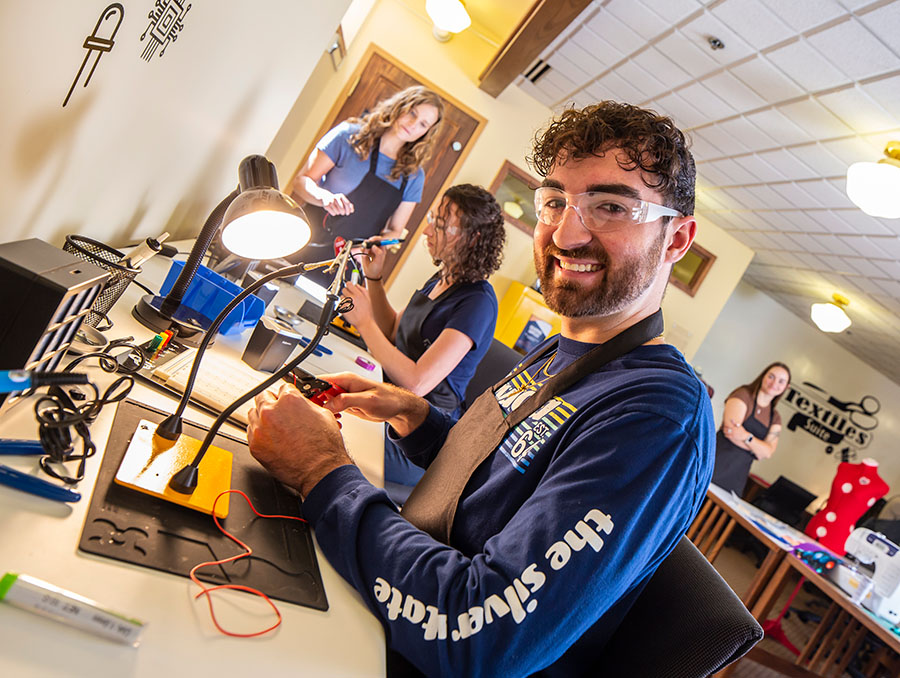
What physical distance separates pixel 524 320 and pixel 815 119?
2965 millimetres

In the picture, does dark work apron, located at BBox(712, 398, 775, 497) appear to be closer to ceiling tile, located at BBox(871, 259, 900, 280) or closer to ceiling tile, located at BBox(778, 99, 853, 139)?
ceiling tile, located at BBox(871, 259, 900, 280)

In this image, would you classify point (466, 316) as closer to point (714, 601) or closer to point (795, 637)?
point (714, 601)

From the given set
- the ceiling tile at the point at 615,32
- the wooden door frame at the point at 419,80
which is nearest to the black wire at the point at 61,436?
the ceiling tile at the point at 615,32

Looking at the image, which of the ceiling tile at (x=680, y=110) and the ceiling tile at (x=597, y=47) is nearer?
the ceiling tile at (x=597, y=47)

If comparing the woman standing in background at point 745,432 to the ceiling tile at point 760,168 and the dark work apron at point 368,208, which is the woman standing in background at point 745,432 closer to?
the ceiling tile at point 760,168

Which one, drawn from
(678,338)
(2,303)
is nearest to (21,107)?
(2,303)

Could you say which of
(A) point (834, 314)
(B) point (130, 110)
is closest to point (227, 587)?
(B) point (130, 110)

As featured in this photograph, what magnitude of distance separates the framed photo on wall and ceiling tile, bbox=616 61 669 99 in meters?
1.61

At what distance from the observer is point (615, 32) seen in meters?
3.62

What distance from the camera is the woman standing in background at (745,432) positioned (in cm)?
470

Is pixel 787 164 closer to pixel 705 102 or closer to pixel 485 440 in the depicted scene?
pixel 705 102

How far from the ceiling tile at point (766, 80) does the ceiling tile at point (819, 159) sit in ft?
1.57

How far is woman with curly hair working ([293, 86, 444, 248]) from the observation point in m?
3.23

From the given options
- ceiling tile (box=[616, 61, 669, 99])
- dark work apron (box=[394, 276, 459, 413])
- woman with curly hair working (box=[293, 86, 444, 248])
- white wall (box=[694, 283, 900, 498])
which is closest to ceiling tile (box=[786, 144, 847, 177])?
ceiling tile (box=[616, 61, 669, 99])
